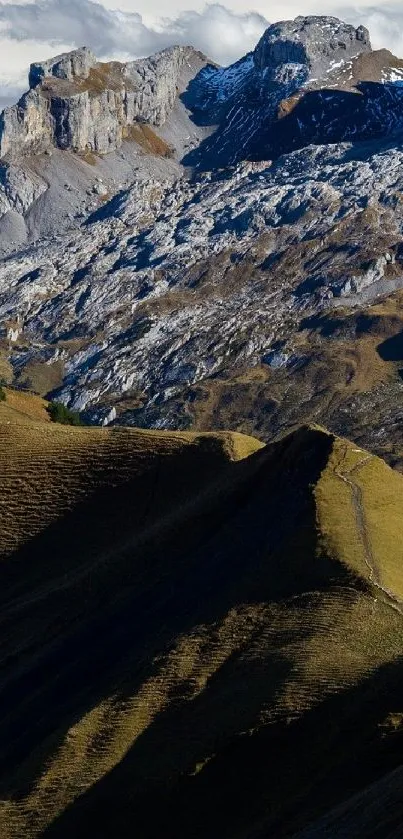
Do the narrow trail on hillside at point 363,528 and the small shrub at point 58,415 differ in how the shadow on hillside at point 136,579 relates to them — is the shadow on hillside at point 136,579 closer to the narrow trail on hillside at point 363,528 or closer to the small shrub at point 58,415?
the narrow trail on hillside at point 363,528

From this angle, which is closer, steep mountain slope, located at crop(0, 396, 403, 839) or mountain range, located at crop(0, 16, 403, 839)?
mountain range, located at crop(0, 16, 403, 839)

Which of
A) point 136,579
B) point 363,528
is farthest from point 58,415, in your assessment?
point 363,528

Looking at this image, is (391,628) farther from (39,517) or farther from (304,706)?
(39,517)

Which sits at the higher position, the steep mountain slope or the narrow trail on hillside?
the narrow trail on hillside

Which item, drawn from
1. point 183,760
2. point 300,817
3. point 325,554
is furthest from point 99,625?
point 300,817

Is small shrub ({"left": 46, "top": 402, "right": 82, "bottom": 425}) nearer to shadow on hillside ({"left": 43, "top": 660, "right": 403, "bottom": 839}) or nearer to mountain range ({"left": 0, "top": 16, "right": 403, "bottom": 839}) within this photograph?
mountain range ({"left": 0, "top": 16, "right": 403, "bottom": 839})

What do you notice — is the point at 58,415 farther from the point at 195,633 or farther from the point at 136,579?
the point at 195,633

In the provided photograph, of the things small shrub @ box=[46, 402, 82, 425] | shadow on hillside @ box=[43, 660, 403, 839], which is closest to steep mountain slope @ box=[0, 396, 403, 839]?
shadow on hillside @ box=[43, 660, 403, 839]
